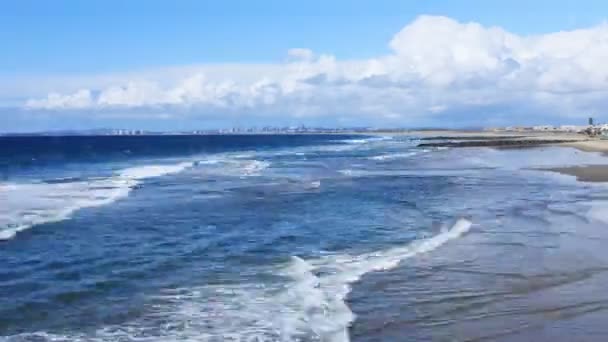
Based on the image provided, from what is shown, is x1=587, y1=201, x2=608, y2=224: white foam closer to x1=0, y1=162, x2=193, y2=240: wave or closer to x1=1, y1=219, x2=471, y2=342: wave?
x1=1, y1=219, x2=471, y2=342: wave

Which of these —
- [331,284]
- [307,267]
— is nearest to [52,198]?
[307,267]

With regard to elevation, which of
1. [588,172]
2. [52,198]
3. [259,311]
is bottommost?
[259,311]

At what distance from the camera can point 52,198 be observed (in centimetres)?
3150

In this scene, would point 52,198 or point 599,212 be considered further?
point 52,198

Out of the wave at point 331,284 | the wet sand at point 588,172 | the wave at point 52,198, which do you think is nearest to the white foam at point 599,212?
the wave at point 331,284

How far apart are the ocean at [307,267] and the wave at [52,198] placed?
0.44 feet

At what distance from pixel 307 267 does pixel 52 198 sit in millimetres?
19230

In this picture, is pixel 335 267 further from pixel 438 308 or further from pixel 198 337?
pixel 198 337

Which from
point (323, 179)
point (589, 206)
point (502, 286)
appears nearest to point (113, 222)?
point (502, 286)

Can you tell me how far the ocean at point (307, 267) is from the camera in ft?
36.4

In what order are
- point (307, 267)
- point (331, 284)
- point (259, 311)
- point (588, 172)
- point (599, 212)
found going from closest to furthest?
point (259, 311)
point (331, 284)
point (307, 267)
point (599, 212)
point (588, 172)

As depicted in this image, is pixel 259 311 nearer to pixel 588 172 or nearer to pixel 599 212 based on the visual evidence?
pixel 599 212

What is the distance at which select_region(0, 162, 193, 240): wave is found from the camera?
23.6 meters

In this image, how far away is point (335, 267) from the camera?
15727 mm
